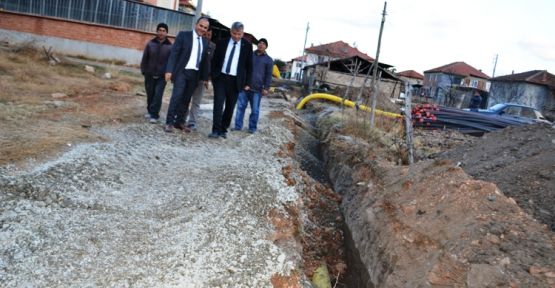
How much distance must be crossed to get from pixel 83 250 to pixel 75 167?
150 centimetres

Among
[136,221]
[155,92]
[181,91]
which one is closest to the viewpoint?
[136,221]

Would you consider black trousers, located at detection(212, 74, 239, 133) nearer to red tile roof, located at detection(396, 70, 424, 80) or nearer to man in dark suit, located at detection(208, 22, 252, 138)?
man in dark suit, located at detection(208, 22, 252, 138)

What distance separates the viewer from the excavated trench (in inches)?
175

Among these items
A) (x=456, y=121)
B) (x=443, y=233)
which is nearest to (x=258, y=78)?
(x=443, y=233)

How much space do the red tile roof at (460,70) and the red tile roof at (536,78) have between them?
1565 cm

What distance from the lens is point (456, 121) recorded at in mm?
13250

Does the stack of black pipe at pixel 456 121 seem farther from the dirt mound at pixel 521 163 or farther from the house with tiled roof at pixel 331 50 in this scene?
the house with tiled roof at pixel 331 50

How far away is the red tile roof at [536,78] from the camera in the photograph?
3944cm

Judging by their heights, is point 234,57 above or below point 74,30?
below

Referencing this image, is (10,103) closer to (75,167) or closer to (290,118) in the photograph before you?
(75,167)

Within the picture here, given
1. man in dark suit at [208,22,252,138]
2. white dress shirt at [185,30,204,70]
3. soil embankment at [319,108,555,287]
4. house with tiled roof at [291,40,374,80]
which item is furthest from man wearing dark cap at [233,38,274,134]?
house with tiled roof at [291,40,374,80]

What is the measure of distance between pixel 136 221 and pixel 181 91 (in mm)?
3288

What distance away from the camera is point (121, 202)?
3.92m

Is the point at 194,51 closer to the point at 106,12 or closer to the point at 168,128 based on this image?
the point at 168,128
